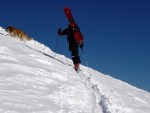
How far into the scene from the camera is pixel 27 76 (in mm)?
8781

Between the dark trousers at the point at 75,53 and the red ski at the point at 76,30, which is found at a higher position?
the red ski at the point at 76,30

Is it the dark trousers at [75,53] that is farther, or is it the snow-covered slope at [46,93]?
the dark trousers at [75,53]

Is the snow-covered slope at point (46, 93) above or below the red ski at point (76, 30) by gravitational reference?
below

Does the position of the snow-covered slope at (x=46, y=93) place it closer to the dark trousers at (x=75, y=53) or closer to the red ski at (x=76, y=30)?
the dark trousers at (x=75, y=53)

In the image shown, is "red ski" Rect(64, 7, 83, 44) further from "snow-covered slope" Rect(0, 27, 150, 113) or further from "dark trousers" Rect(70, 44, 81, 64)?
"snow-covered slope" Rect(0, 27, 150, 113)

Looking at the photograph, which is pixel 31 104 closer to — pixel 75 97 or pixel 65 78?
pixel 75 97

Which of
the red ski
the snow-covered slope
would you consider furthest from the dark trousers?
the snow-covered slope

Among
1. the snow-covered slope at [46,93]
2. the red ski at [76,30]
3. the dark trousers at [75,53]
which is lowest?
the snow-covered slope at [46,93]

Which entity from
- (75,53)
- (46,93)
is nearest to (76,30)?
(75,53)

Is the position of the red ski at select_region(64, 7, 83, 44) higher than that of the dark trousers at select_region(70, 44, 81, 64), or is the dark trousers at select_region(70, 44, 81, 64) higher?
the red ski at select_region(64, 7, 83, 44)

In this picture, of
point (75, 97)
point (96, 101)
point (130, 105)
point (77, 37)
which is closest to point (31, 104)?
point (75, 97)

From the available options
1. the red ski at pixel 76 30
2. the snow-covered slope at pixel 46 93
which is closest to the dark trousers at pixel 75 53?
the red ski at pixel 76 30

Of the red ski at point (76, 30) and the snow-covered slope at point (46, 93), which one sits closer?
the snow-covered slope at point (46, 93)

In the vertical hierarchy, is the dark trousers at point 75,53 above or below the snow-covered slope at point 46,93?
above
